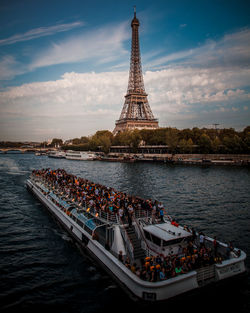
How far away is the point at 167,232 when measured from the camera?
14.9 m

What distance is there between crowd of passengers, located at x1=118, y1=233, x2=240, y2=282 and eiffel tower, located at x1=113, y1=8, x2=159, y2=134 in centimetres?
13628

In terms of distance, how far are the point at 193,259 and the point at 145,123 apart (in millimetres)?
143151

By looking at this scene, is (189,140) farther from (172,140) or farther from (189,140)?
(172,140)

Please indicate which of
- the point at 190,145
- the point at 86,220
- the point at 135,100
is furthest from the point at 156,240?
the point at 135,100

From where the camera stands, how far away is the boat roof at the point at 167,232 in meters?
14.4

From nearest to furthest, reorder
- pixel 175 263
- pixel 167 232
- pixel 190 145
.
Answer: pixel 175 263 < pixel 167 232 < pixel 190 145

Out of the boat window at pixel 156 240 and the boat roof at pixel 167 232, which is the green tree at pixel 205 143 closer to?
the boat roof at pixel 167 232

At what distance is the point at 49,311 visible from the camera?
13.5 m

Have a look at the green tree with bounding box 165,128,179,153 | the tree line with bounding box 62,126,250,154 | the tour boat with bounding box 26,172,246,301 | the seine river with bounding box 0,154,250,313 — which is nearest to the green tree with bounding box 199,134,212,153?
the tree line with bounding box 62,126,250,154

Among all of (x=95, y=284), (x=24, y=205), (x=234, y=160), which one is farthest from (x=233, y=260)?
(x=234, y=160)

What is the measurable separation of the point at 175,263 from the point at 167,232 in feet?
6.80

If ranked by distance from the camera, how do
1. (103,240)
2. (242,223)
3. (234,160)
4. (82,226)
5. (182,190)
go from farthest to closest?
(234,160) < (182,190) < (242,223) < (82,226) < (103,240)

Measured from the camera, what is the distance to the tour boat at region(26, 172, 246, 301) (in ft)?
41.3

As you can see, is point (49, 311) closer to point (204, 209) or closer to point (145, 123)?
point (204, 209)
